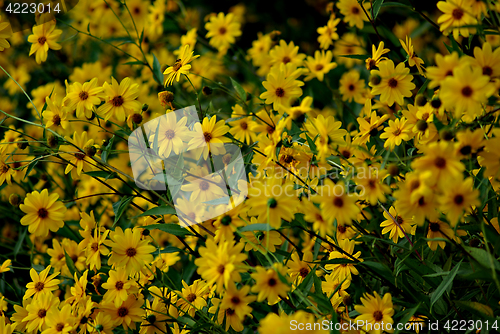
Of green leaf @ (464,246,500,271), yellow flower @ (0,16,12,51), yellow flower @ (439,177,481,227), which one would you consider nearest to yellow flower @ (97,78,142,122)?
yellow flower @ (0,16,12,51)

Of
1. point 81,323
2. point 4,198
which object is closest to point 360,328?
point 81,323

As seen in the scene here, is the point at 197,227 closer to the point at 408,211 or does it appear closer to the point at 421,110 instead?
the point at 408,211

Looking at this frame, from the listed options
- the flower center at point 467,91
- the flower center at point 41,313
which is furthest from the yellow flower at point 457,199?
the flower center at point 41,313

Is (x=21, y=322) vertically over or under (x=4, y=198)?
over

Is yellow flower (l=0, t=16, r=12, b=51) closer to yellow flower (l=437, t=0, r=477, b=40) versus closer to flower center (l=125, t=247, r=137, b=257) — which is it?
flower center (l=125, t=247, r=137, b=257)

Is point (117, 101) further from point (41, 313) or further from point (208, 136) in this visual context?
point (41, 313)

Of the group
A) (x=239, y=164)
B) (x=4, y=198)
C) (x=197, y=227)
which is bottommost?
(x=4, y=198)

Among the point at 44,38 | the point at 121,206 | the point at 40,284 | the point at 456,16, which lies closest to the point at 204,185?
the point at 121,206
